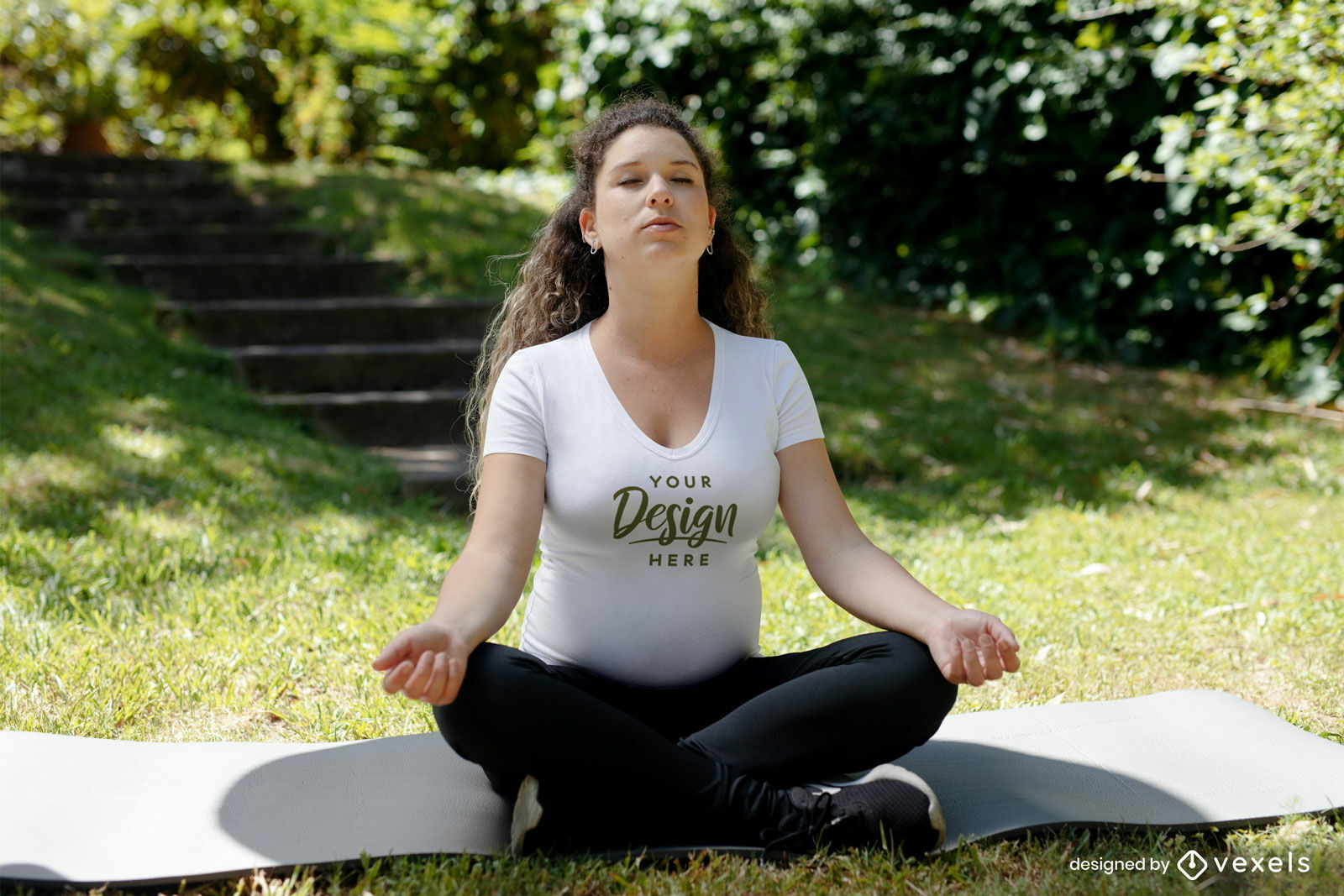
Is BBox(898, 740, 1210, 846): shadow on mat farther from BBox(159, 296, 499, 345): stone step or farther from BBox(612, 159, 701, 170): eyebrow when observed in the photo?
BBox(159, 296, 499, 345): stone step

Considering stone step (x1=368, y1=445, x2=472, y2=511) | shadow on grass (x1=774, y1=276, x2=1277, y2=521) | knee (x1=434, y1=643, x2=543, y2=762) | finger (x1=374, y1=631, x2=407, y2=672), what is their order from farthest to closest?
1. shadow on grass (x1=774, y1=276, x2=1277, y2=521)
2. stone step (x1=368, y1=445, x2=472, y2=511)
3. knee (x1=434, y1=643, x2=543, y2=762)
4. finger (x1=374, y1=631, x2=407, y2=672)

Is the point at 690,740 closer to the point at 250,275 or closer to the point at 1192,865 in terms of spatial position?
the point at 1192,865

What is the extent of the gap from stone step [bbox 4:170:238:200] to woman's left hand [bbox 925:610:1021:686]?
7931 mm

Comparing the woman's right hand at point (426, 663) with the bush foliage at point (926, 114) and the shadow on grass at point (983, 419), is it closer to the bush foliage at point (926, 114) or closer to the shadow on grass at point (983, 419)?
the shadow on grass at point (983, 419)

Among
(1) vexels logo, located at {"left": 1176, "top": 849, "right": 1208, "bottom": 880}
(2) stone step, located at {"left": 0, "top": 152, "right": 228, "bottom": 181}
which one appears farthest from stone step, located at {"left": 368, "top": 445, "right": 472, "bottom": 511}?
(2) stone step, located at {"left": 0, "top": 152, "right": 228, "bottom": 181}

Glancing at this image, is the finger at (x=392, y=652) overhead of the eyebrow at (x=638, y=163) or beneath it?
beneath

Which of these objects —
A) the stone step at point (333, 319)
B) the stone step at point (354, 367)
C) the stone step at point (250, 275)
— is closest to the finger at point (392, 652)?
the stone step at point (354, 367)

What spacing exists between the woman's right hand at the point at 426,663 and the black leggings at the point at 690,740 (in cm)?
6

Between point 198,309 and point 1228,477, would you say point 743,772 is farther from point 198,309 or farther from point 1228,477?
point 198,309

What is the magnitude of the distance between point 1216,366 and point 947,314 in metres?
1.78

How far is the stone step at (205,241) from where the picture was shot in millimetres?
7273

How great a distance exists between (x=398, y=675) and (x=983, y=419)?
4.73 meters

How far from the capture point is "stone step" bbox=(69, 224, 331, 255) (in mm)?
7273

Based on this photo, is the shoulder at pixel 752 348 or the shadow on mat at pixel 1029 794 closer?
the shadow on mat at pixel 1029 794
